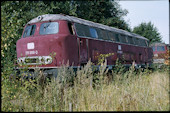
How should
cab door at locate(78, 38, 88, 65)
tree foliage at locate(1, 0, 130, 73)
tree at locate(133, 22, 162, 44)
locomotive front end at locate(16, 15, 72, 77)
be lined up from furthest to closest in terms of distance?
tree at locate(133, 22, 162, 44) < tree foliage at locate(1, 0, 130, 73) < cab door at locate(78, 38, 88, 65) < locomotive front end at locate(16, 15, 72, 77)

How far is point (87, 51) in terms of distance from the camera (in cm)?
764

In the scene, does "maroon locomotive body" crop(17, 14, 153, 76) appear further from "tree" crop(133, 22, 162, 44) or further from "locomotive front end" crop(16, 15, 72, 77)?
"tree" crop(133, 22, 162, 44)

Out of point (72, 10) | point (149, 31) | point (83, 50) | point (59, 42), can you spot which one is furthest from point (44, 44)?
point (149, 31)

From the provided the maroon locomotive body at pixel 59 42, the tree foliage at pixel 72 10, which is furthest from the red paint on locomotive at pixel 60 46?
the tree foliage at pixel 72 10

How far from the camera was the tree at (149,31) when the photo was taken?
3556cm

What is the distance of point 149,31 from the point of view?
1428 inches

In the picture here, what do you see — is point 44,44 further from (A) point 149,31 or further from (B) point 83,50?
(A) point 149,31

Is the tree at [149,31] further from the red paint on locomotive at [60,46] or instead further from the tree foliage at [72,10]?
the red paint on locomotive at [60,46]

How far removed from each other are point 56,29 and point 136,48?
264 inches

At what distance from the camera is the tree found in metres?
35.6

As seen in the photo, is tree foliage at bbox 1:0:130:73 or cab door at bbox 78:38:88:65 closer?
cab door at bbox 78:38:88:65

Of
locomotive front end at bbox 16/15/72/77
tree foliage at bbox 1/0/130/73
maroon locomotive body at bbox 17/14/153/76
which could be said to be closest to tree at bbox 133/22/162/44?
tree foliage at bbox 1/0/130/73

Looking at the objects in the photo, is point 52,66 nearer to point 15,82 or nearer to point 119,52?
point 15,82

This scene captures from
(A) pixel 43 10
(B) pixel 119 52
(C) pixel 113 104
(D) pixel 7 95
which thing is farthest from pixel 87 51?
(A) pixel 43 10
